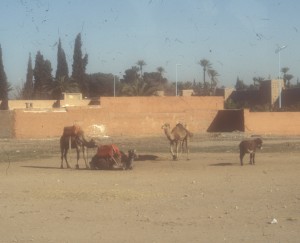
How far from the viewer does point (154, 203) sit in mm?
15656

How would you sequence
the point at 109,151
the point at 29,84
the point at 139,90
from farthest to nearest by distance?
the point at 29,84 < the point at 139,90 < the point at 109,151

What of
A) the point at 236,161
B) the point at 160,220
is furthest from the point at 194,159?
the point at 160,220

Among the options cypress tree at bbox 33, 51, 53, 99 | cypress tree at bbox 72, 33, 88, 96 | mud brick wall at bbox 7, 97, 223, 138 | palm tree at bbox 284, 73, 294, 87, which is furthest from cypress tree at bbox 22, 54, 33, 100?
palm tree at bbox 284, 73, 294, 87

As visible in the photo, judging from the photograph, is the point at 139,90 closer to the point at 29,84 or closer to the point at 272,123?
the point at 29,84

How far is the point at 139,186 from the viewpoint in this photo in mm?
19234

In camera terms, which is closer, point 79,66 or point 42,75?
point 79,66

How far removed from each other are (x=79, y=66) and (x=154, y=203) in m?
71.9

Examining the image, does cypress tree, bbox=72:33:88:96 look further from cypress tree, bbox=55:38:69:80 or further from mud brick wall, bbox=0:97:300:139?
mud brick wall, bbox=0:97:300:139

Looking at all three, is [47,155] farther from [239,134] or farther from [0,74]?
[0,74]

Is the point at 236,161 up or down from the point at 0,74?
down

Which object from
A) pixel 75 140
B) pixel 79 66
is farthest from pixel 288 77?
pixel 75 140

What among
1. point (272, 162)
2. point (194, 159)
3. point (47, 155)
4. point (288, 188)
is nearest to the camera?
point (288, 188)

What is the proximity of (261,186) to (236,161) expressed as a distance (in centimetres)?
909

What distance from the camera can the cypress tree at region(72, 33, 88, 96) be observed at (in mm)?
83188
